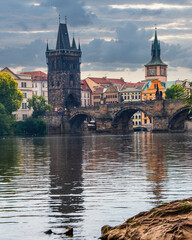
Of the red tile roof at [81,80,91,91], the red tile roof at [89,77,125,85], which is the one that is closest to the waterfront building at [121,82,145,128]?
the red tile roof at [81,80,91,91]

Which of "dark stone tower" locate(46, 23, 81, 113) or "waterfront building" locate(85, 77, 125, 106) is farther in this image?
"waterfront building" locate(85, 77, 125, 106)

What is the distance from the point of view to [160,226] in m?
10.0

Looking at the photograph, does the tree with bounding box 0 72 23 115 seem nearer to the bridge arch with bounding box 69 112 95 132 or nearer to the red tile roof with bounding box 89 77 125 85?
the bridge arch with bounding box 69 112 95 132

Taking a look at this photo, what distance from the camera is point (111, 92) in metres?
177

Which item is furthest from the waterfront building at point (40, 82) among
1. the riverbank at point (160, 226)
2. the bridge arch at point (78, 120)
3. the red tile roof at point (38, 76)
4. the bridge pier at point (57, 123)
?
the riverbank at point (160, 226)

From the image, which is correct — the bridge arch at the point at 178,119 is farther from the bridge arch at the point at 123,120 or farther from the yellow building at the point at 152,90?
the yellow building at the point at 152,90

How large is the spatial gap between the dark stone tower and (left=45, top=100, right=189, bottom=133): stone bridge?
6757mm

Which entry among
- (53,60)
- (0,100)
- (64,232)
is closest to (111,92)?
(53,60)

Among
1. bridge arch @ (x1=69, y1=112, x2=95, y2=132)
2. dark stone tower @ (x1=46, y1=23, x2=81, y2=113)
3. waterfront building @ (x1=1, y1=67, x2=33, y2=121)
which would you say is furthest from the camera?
dark stone tower @ (x1=46, y1=23, x2=81, y2=113)

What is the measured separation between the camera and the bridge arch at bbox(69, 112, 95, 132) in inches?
5354

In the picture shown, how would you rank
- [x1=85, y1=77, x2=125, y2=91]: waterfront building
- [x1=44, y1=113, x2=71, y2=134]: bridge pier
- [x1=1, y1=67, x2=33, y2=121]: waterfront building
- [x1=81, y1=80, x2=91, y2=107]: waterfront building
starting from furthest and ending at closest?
[x1=85, y1=77, x2=125, y2=91]: waterfront building, [x1=81, y1=80, x2=91, y2=107]: waterfront building, [x1=44, y1=113, x2=71, y2=134]: bridge pier, [x1=1, y1=67, x2=33, y2=121]: waterfront building

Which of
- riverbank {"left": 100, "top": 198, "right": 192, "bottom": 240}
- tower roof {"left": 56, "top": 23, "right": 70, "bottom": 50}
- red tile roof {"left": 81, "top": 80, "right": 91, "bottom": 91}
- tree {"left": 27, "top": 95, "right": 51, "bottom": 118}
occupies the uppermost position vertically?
tower roof {"left": 56, "top": 23, "right": 70, "bottom": 50}

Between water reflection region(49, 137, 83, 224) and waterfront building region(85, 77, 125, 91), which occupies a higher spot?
waterfront building region(85, 77, 125, 91)

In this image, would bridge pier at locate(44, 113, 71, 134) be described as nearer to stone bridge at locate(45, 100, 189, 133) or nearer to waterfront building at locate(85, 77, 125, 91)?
stone bridge at locate(45, 100, 189, 133)
